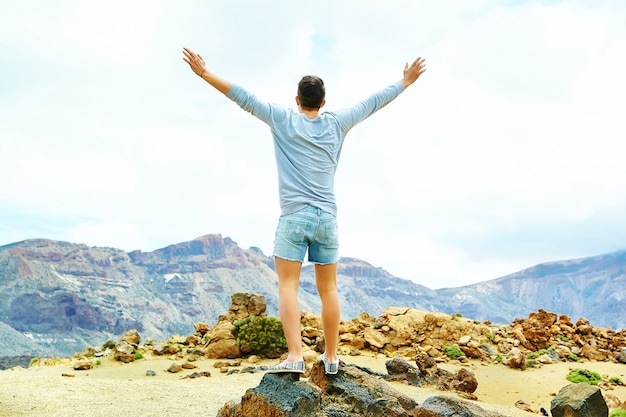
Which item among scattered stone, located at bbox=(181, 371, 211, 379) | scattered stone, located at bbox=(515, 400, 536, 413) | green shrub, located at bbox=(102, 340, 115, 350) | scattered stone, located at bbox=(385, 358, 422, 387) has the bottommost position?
scattered stone, located at bbox=(515, 400, 536, 413)

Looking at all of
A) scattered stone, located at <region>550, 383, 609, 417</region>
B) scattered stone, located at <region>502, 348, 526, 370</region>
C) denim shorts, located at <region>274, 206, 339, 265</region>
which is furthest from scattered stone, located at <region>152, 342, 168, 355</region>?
denim shorts, located at <region>274, 206, 339, 265</region>

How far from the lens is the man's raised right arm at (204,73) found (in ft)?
20.6

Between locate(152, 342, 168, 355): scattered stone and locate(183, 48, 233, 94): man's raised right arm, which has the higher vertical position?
locate(183, 48, 233, 94): man's raised right arm

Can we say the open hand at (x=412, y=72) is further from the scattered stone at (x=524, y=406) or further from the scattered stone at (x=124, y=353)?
the scattered stone at (x=124, y=353)

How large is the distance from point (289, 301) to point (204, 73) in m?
2.59

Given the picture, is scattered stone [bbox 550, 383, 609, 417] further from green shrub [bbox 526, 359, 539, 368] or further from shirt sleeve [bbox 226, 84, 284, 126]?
green shrub [bbox 526, 359, 539, 368]

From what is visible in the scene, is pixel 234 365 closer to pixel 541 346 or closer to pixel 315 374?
pixel 315 374

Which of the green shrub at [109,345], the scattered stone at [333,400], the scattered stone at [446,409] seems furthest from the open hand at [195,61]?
the green shrub at [109,345]

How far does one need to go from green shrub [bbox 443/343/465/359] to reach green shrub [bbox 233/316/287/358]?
526 cm

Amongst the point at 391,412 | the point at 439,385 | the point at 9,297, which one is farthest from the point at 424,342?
the point at 9,297

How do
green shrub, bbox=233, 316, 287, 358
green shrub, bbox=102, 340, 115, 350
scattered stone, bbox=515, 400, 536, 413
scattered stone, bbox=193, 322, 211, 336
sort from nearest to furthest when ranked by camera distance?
scattered stone, bbox=515, 400, 536, 413 < green shrub, bbox=233, 316, 287, 358 < green shrub, bbox=102, 340, 115, 350 < scattered stone, bbox=193, 322, 211, 336

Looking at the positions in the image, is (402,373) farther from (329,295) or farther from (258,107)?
(258,107)

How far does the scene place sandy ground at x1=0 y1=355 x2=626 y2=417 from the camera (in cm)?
1032

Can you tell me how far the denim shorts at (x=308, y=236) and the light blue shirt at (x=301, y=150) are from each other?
97 millimetres
